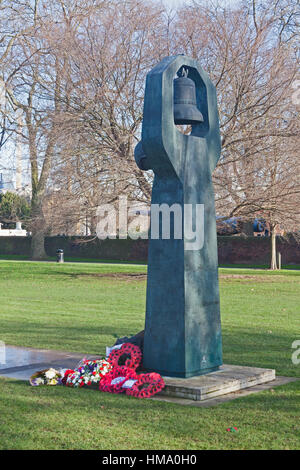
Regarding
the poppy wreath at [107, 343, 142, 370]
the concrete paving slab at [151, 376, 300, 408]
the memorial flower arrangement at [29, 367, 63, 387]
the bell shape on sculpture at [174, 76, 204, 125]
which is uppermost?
the bell shape on sculpture at [174, 76, 204, 125]

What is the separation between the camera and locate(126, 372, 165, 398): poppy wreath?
6703 mm

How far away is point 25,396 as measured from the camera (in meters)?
6.65

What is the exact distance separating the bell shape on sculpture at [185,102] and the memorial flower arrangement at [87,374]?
293 centimetres

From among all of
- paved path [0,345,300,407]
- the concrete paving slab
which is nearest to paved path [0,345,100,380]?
paved path [0,345,300,407]

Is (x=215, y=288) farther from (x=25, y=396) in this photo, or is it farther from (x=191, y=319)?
(x=25, y=396)

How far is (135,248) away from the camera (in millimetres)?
40906

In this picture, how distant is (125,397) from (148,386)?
10.5 inches

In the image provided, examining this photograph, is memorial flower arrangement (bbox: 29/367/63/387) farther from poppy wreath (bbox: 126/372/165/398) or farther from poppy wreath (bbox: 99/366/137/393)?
poppy wreath (bbox: 126/372/165/398)

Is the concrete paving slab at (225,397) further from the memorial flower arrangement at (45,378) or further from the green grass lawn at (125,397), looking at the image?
the memorial flower arrangement at (45,378)

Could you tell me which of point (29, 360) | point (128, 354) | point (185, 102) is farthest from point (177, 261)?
point (29, 360)

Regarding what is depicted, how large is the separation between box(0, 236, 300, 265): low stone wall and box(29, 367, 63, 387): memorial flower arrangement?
68.6 ft

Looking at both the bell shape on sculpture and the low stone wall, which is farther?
the low stone wall

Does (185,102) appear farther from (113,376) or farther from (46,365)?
(46,365)
